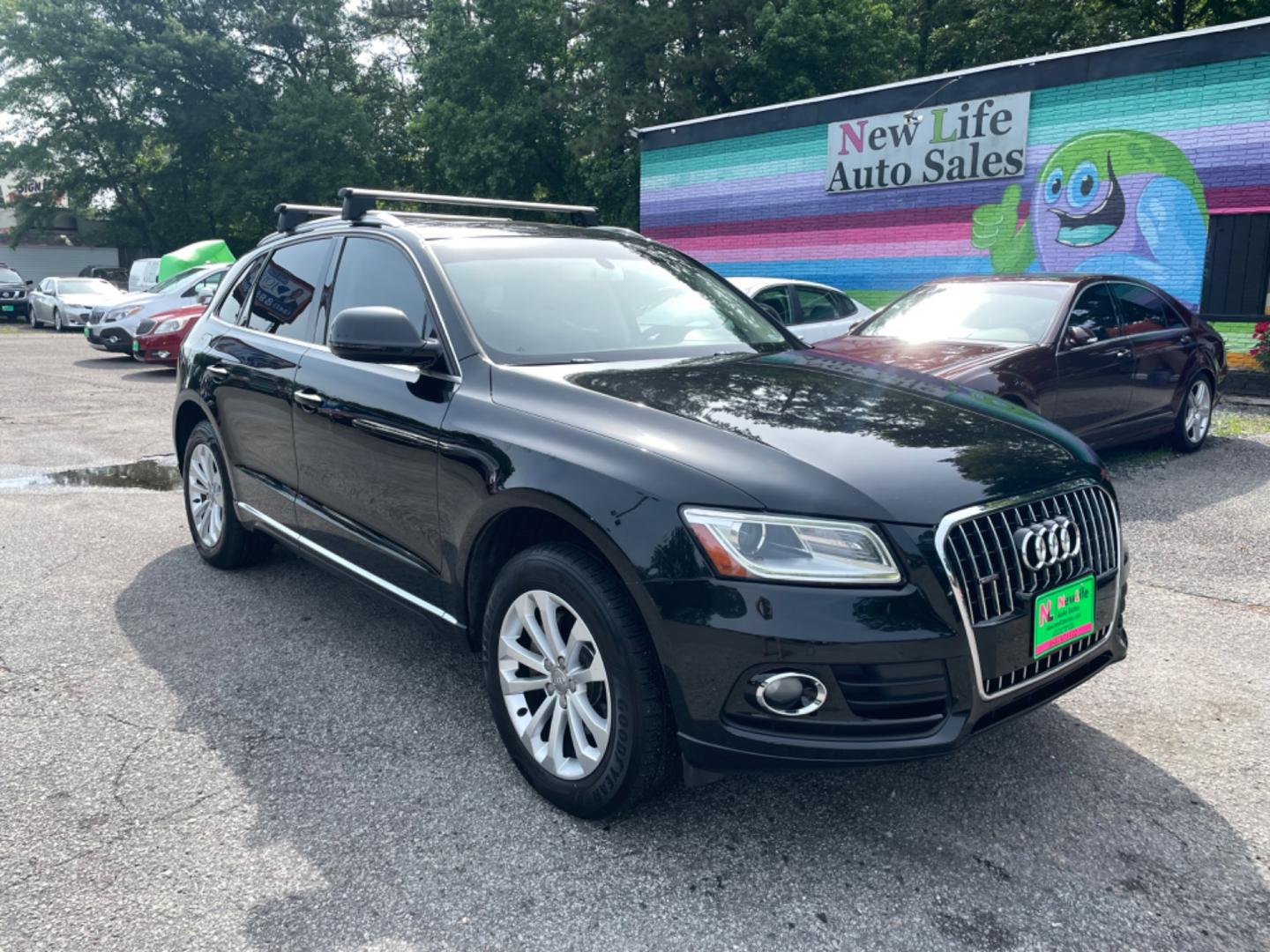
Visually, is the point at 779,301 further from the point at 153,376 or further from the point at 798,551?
the point at 153,376

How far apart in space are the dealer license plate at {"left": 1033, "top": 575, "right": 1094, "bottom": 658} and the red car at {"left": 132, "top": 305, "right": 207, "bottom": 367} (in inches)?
555

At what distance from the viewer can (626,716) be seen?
257 centimetres

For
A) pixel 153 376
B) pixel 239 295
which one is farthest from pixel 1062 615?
pixel 153 376

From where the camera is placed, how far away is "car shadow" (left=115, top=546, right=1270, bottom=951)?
2367 millimetres

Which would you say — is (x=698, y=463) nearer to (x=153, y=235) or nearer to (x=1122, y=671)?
(x=1122, y=671)

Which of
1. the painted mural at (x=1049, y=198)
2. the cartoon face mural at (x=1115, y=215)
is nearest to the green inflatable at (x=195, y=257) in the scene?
the painted mural at (x=1049, y=198)

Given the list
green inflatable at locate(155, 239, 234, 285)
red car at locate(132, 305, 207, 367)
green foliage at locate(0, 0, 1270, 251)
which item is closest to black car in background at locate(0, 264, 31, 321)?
green foliage at locate(0, 0, 1270, 251)

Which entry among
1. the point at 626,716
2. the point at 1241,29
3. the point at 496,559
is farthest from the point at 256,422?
the point at 1241,29

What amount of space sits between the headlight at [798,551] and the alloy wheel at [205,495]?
341 centimetres

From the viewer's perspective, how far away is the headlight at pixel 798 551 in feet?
7.84

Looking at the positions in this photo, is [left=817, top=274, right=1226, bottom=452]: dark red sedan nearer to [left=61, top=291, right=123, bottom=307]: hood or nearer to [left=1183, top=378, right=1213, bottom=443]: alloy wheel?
[left=1183, top=378, right=1213, bottom=443]: alloy wheel

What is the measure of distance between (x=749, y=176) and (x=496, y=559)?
56.2 ft

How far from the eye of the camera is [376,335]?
3201 millimetres

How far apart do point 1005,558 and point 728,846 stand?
Answer: 1073mm
